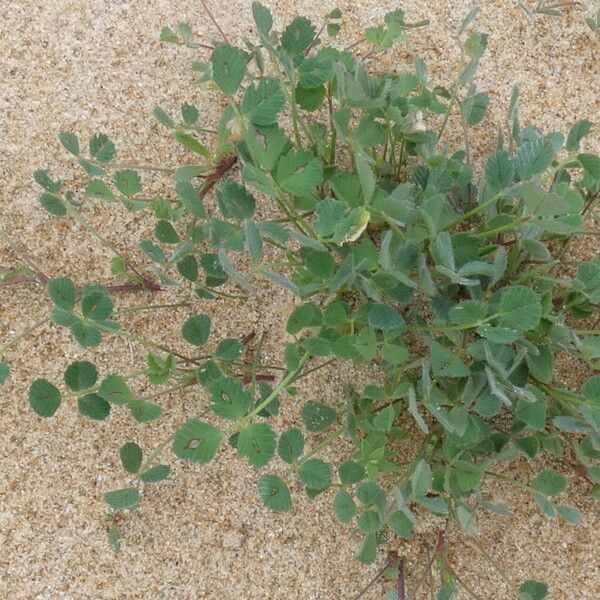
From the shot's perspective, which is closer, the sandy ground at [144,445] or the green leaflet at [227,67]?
the green leaflet at [227,67]

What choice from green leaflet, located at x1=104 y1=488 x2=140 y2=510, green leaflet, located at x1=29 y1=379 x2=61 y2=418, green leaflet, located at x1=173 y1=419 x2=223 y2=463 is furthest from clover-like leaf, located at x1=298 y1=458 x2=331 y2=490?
green leaflet, located at x1=29 y1=379 x2=61 y2=418

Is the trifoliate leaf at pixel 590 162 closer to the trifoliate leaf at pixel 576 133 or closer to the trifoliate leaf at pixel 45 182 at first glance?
the trifoliate leaf at pixel 576 133

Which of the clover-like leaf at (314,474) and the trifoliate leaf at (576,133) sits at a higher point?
the trifoliate leaf at (576,133)

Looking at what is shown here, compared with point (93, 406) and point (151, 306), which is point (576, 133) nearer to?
point (151, 306)

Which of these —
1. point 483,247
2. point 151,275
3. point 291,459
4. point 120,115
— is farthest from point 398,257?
point 120,115

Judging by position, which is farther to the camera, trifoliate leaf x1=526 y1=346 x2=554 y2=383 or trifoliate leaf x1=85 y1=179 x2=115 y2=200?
trifoliate leaf x1=85 y1=179 x2=115 y2=200

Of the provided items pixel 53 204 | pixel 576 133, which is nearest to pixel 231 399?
pixel 53 204

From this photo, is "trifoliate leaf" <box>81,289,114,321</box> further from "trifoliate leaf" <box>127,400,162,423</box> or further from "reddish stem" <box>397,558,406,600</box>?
"reddish stem" <box>397,558,406,600</box>

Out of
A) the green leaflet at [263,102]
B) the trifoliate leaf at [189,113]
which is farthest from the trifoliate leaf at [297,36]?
the trifoliate leaf at [189,113]
